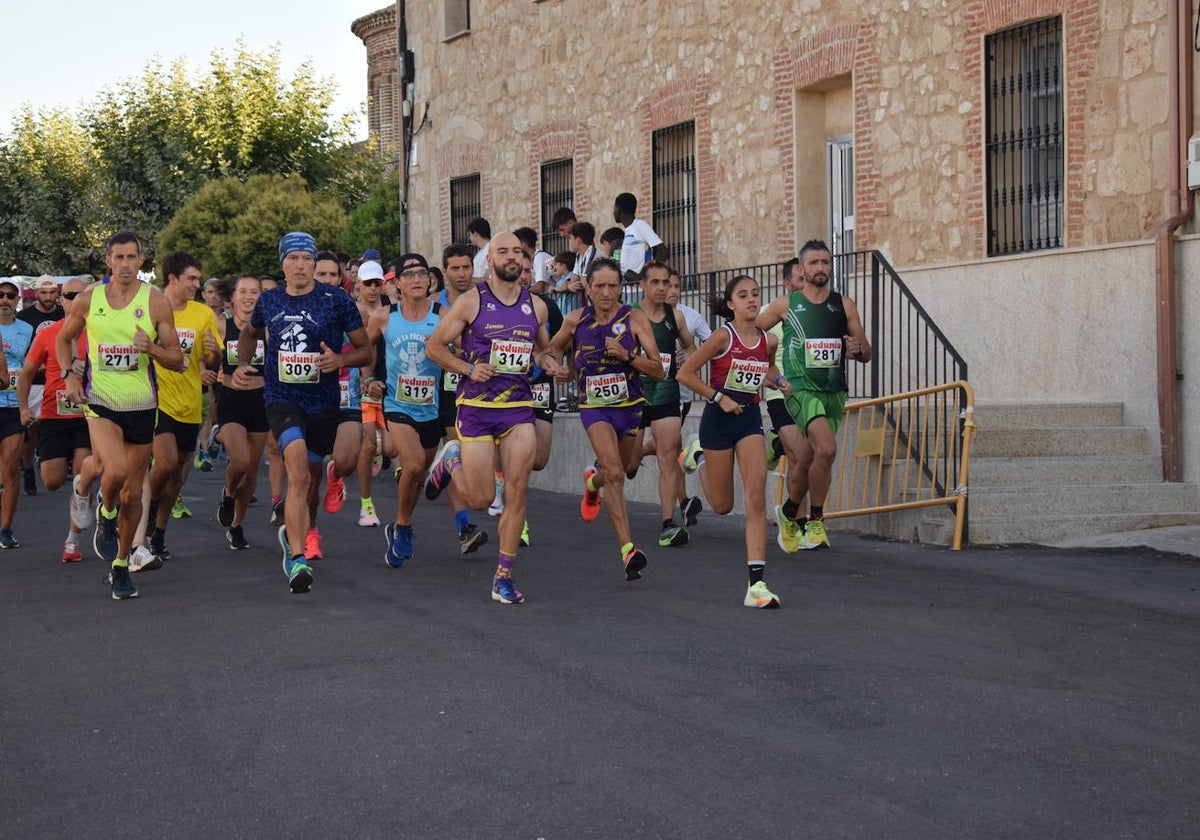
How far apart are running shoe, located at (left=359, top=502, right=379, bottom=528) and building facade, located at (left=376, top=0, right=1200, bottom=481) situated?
550cm

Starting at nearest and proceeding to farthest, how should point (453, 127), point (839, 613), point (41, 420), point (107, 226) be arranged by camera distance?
point (839, 613)
point (41, 420)
point (453, 127)
point (107, 226)

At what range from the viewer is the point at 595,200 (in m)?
22.0

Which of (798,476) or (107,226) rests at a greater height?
(107,226)

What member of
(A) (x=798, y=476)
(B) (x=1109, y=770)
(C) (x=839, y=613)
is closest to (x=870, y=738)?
(B) (x=1109, y=770)

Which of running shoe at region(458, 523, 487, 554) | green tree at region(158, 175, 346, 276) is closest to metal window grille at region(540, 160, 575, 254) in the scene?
running shoe at region(458, 523, 487, 554)

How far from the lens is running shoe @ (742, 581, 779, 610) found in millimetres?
9078

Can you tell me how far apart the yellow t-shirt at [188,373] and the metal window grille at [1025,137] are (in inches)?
290

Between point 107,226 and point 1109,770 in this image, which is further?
point 107,226

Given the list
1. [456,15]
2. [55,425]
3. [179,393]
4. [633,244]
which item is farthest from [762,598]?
[456,15]

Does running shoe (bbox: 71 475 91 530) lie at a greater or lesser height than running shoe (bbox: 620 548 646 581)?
greater

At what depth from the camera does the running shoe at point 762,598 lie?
9078 mm

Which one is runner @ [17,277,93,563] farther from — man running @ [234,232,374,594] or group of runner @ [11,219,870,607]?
man running @ [234,232,374,594]

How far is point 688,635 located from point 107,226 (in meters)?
39.4

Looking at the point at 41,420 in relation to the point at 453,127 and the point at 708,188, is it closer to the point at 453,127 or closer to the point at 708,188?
the point at 708,188
